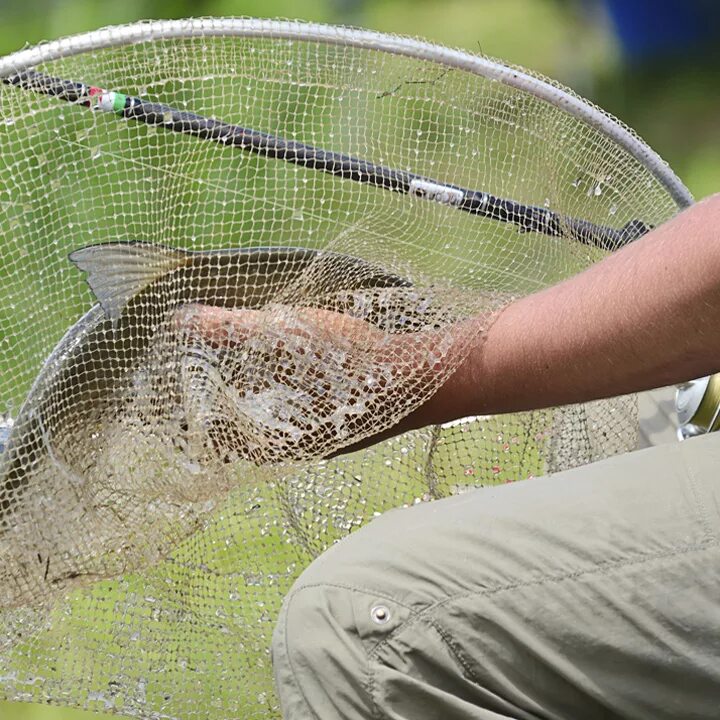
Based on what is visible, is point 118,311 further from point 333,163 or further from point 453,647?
point 453,647

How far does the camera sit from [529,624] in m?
0.82

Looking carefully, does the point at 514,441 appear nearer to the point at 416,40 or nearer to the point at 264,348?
the point at 264,348

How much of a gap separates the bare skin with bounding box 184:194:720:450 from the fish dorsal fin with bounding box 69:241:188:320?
0.09 meters

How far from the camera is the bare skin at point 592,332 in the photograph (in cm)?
85

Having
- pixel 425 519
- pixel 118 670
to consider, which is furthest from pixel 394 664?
pixel 118 670

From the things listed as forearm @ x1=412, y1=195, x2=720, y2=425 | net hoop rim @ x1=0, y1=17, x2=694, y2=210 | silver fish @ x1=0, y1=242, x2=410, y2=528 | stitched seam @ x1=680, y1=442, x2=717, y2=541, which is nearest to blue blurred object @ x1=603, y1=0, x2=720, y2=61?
net hoop rim @ x1=0, y1=17, x2=694, y2=210

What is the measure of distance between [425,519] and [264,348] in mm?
319

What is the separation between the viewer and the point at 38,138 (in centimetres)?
122

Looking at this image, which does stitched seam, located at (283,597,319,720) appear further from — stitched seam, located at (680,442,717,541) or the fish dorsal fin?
the fish dorsal fin

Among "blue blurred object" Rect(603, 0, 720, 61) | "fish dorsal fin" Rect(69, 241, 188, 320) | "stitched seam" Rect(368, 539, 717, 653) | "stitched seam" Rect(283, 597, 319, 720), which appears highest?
"blue blurred object" Rect(603, 0, 720, 61)

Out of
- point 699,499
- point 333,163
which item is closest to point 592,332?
point 699,499

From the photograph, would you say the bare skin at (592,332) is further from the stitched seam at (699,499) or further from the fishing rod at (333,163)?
the fishing rod at (333,163)

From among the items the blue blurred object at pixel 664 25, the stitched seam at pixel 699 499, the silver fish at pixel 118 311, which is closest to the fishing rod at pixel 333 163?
the silver fish at pixel 118 311

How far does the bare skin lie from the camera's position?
0.85 m
